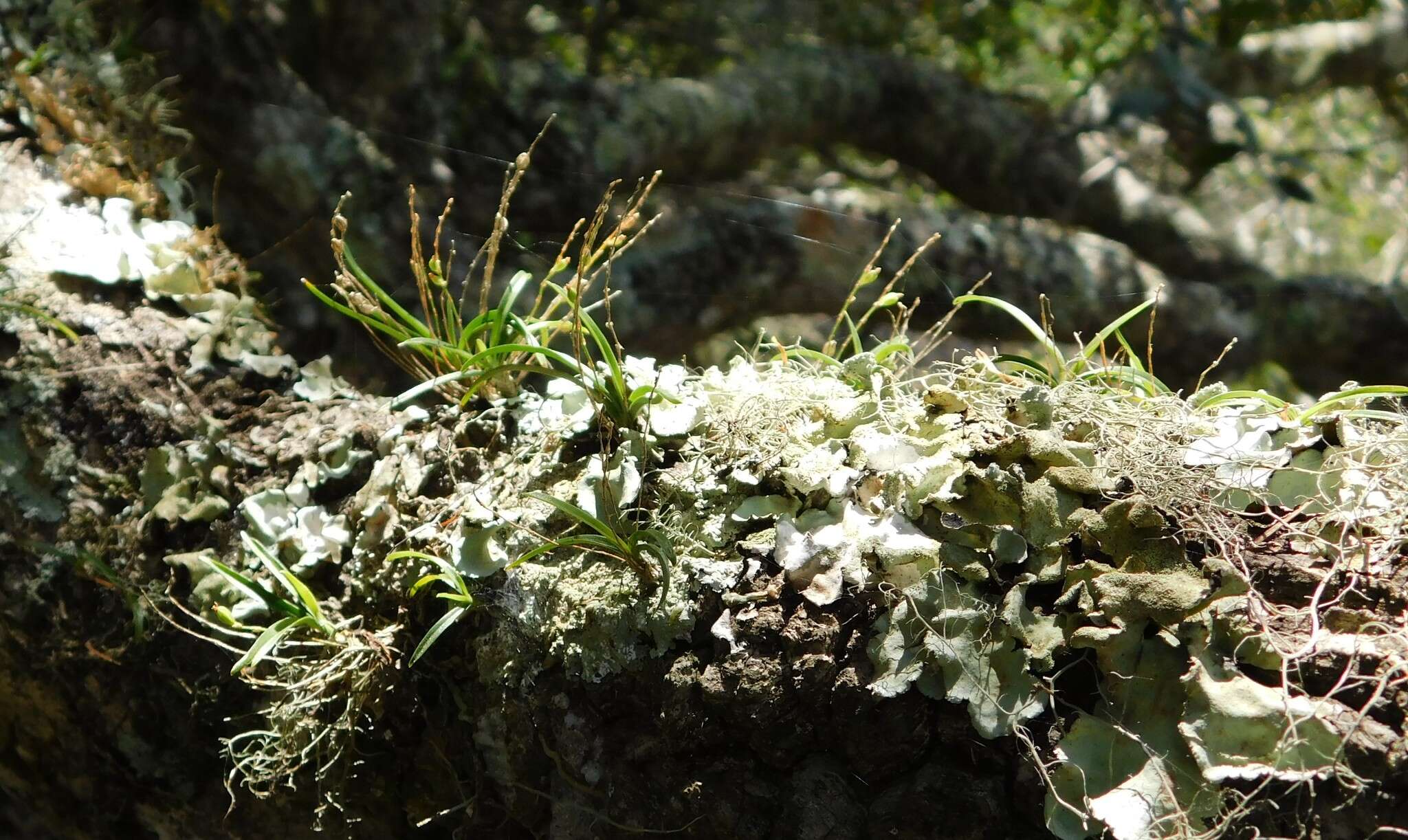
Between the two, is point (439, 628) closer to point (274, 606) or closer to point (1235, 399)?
point (274, 606)

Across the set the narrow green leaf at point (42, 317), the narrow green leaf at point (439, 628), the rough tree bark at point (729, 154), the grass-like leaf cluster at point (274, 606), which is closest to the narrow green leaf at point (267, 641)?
the grass-like leaf cluster at point (274, 606)

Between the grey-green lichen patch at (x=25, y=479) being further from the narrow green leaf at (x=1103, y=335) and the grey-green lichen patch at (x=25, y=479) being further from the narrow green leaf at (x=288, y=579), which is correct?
the narrow green leaf at (x=1103, y=335)

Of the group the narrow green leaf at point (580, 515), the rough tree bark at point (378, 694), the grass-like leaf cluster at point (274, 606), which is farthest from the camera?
the grass-like leaf cluster at point (274, 606)

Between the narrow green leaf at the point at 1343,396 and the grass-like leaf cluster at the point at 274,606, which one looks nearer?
the narrow green leaf at the point at 1343,396

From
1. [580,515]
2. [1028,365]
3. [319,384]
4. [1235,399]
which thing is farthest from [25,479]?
[1235,399]

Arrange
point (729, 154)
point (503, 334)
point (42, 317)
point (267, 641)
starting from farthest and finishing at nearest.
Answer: point (729, 154) < point (42, 317) < point (503, 334) < point (267, 641)

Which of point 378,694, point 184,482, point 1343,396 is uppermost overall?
point 1343,396

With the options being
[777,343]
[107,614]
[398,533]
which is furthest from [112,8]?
[777,343]

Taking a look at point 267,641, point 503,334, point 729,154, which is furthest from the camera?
point 729,154

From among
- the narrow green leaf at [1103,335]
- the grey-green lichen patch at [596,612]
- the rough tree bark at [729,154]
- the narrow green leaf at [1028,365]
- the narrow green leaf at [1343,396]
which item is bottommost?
the rough tree bark at [729,154]

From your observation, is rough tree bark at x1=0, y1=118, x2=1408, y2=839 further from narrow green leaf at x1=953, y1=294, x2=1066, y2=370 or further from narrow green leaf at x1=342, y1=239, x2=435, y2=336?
narrow green leaf at x1=953, y1=294, x2=1066, y2=370

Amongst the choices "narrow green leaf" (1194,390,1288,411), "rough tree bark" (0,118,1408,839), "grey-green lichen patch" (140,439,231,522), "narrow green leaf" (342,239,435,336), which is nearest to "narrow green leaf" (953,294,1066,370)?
"narrow green leaf" (1194,390,1288,411)
